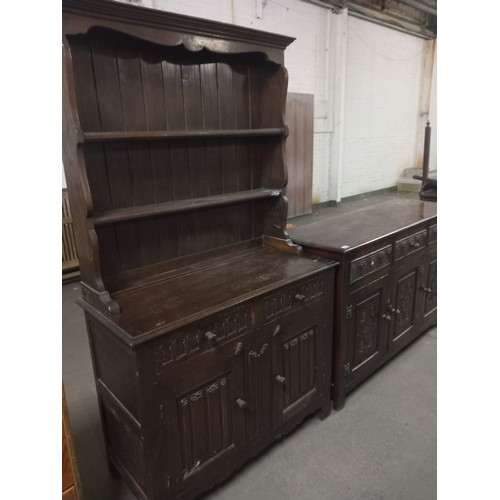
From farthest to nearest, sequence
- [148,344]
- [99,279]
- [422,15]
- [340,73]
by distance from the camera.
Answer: [422,15] → [340,73] → [99,279] → [148,344]

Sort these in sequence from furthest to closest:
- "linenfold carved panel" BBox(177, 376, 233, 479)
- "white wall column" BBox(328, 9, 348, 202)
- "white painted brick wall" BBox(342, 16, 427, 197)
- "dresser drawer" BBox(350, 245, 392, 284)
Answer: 1. "white painted brick wall" BBox(342, 16, 427, 197)
2. "white wall column" BBox(328, 9, 348, 202)
3. "dresser drawer" BBox(350, 245, 392, 284)
4. "linenfold carved panel" BBox(177, 376, 233, 479)

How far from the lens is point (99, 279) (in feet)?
4.87

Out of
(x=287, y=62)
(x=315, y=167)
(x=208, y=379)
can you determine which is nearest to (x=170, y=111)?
(x=208, y=379)

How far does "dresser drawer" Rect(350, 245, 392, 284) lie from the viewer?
207 centimetres

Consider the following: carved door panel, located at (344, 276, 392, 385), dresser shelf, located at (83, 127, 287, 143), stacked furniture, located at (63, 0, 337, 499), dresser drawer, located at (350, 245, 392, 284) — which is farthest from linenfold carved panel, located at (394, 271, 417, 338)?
dresser shelf, located at (83, 127, 287, 143)

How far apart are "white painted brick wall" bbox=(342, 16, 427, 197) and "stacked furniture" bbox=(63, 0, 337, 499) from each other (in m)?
4.47

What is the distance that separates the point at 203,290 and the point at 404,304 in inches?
61.1

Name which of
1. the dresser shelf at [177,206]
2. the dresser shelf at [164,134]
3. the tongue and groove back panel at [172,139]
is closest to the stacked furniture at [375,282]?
the dresser shelf at [177,206]

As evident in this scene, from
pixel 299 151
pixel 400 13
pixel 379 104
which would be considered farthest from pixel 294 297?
pixel 400 13

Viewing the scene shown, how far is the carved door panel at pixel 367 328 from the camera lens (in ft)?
7.11

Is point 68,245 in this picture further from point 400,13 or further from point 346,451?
point 400,13

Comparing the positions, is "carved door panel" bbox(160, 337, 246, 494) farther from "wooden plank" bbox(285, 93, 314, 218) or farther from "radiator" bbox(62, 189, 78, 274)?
"wooden plank" bbox(285, 93, 314, 218)

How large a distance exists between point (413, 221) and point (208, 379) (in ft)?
5.77

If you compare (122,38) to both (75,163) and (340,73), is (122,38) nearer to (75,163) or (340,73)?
(75,163)
